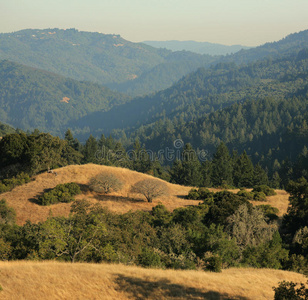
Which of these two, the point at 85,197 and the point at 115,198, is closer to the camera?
the point at 85,197

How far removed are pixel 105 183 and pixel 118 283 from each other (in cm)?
3034

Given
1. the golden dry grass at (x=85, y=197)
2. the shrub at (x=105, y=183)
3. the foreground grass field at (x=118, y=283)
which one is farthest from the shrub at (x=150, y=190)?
the foreground grass field at (x=118, y=283)

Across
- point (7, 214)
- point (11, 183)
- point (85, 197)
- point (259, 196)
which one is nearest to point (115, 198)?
point (85, 197)

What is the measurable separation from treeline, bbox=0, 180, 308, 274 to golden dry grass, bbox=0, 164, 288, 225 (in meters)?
5.28

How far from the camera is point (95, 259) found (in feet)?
86.4

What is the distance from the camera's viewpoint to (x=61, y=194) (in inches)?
1822

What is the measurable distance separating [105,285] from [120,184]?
3087cm

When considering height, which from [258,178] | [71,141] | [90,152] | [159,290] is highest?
[159,290]

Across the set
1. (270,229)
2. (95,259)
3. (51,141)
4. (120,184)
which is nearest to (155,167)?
(51,141)

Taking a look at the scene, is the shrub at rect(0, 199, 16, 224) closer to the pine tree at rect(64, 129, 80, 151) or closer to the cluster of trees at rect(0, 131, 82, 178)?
the cluster of trees at rect(0, 131, 82, 178)

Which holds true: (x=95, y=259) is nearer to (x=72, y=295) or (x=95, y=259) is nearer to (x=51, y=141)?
(x=72, y=295)

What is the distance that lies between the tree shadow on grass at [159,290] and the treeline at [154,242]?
397 centimetres

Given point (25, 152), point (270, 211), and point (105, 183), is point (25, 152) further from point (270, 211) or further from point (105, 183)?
point (270, 211)

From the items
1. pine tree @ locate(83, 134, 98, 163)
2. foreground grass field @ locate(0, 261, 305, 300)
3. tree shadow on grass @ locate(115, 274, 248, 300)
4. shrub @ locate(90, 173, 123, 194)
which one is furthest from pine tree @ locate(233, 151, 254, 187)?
tree shadow on grass @ locate(115, 274, 248, 300)
